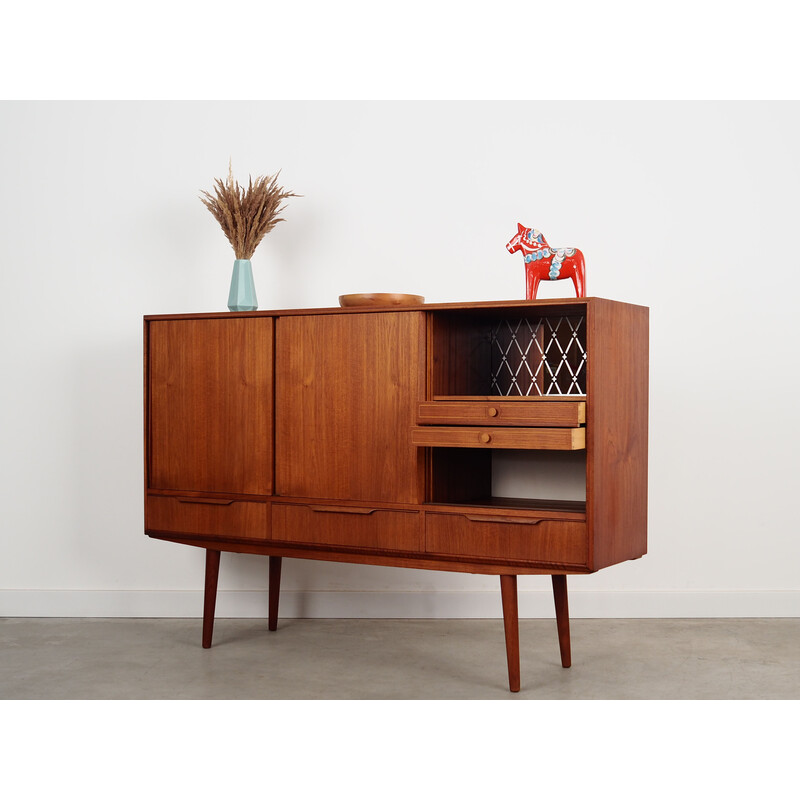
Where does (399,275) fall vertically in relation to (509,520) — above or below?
above

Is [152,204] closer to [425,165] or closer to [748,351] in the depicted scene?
[425,165]

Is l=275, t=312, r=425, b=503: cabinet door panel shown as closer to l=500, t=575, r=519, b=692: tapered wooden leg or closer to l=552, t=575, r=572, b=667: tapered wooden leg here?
l=500, t=575, r=519, b=692: tapered wooden leg

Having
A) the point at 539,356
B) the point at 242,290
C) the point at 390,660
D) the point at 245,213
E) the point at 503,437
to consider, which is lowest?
the point at 390,660

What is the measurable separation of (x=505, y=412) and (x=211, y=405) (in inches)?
43.8

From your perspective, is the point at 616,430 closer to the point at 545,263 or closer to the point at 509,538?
the point at 509,538

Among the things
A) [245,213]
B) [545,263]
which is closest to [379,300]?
→ [545,263]

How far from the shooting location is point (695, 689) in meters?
2.97

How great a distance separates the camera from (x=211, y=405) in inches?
132

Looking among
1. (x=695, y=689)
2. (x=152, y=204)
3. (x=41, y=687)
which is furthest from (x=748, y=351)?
(x=41, y=687)

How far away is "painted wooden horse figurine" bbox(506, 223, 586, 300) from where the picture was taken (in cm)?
305

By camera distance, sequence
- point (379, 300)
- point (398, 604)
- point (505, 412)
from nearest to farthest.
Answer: point (505, 412)
point (379, 300)
point (398, 604)

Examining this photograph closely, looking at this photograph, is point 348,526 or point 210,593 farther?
point 210,593

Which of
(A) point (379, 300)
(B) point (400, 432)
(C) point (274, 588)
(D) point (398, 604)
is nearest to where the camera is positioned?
(B) point (400, 432)

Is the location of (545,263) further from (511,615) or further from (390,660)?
(390,660)
